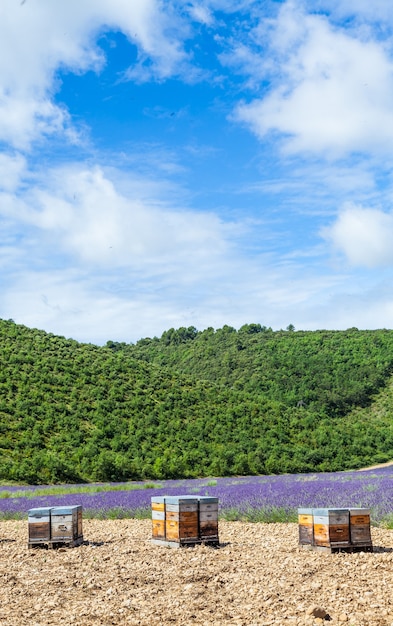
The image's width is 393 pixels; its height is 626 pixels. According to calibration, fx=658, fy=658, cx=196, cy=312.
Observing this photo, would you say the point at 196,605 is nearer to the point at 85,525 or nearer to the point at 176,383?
the point at 85,525

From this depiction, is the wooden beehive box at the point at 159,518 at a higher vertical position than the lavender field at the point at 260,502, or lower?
higher

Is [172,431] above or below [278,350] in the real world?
below

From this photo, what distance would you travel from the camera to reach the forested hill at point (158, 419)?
38562 millimetres

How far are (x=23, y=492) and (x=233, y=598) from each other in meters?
18.5

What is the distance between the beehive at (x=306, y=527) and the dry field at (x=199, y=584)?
0.25 meters

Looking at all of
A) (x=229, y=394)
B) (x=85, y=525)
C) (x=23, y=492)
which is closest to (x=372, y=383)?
(x=229, y=394)

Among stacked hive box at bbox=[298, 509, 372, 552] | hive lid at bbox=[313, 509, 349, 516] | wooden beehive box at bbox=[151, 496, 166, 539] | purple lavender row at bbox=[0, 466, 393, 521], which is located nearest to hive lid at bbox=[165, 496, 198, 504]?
wooden beehive box at bbox=[151, 496, 166, 539]

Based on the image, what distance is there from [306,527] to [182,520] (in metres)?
2.29

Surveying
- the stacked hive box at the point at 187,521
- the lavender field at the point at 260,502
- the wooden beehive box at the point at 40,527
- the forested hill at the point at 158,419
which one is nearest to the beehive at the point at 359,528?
the lavender field at the point at 260,502

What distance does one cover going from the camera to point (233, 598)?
8227mm

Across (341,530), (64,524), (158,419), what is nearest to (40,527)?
(64,524)

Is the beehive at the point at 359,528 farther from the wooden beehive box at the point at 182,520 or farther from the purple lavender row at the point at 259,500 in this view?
the wooden beehive box at the point at 182,520

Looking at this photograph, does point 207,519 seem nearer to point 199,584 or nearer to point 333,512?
point 333,512

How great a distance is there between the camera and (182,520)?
12062mm
